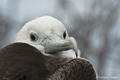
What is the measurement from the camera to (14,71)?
15.1ft

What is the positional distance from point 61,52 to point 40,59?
1.90ft

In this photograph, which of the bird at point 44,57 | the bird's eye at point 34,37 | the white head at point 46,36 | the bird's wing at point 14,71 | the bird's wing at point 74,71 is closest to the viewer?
the bird's wing at point 14,71

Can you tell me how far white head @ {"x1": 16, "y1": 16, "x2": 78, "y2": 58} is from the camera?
17.6ft

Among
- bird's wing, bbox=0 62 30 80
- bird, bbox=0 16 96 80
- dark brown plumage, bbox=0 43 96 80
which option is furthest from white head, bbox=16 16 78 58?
bird's wing, bbox=0 62 30 80

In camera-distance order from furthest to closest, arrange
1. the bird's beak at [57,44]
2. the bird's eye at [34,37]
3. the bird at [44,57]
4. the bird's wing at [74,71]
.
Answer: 1. the bird's eye at [34,37]
2. the bird's beak at [57,44]
3. the bird's wing at [74,71]
4. the bird at [44,57]

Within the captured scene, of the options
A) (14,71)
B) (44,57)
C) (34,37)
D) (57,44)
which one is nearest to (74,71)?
(44,57)

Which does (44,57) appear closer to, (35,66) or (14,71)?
(35,66)

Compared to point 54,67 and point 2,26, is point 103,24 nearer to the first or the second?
point 2,26

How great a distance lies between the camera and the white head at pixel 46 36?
5.37 metres

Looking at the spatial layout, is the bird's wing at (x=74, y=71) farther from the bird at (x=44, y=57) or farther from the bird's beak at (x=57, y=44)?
the bird's beak at (x=57, y=44)

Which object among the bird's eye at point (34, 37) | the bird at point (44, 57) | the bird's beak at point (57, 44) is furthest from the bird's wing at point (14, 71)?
the bird's eye at point (34, 37)

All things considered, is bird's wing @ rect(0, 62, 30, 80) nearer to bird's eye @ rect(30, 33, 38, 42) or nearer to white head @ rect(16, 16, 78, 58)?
white head @ rect(16, 16, 78, 58)

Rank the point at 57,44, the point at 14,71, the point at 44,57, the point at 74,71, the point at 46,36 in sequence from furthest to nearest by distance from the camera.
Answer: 1. the point at 46,36
2. the point at 57,44
3. the point at 44,57
4. the point at 74,71
5. the point at 14,71

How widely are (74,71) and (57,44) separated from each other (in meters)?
0.48
